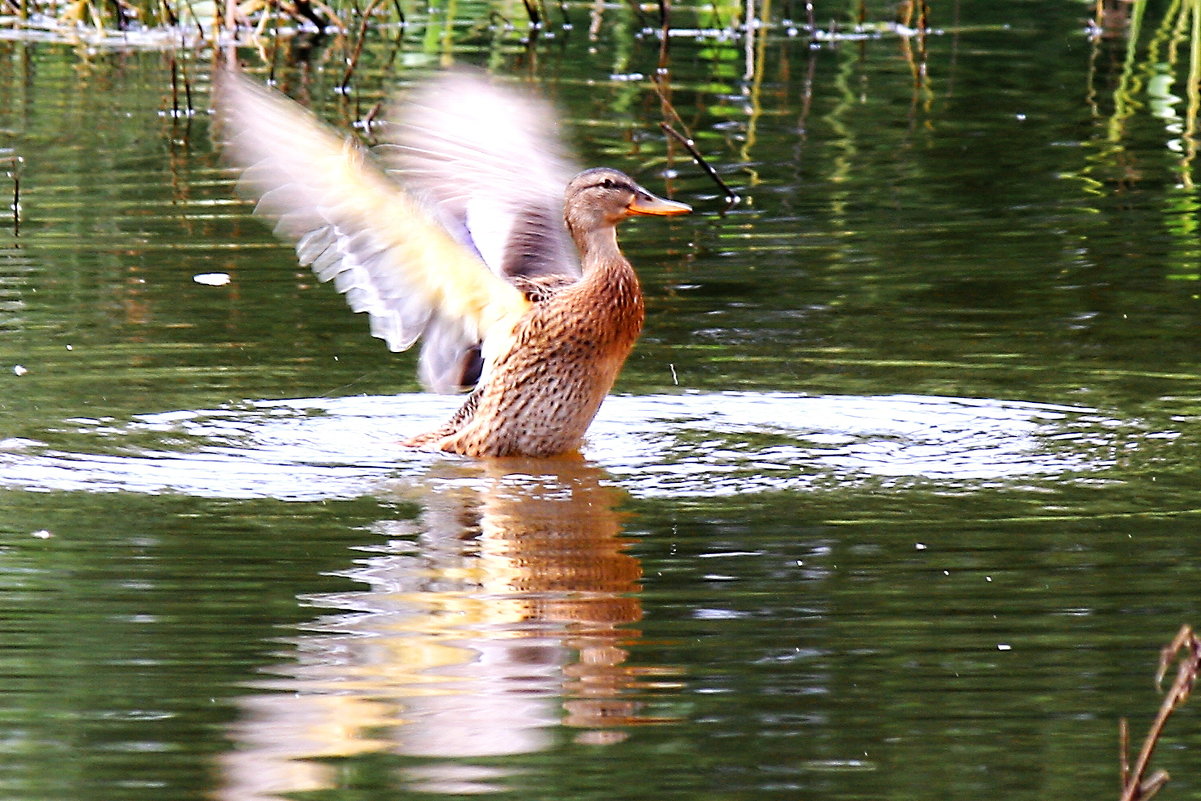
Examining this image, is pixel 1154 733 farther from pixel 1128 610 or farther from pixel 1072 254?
pixel 1072 254

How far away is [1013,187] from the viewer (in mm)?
12258

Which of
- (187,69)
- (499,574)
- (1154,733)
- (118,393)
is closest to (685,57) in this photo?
(187,69)

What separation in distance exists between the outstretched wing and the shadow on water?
0.65 meters

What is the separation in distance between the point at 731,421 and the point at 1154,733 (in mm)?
4260

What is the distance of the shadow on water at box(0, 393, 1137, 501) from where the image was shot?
23.1ft

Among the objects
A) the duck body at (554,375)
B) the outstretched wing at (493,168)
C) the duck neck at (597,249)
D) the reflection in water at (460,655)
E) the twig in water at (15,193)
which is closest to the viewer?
the reflection in water at (460,655)

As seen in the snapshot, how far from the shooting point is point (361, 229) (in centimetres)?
774

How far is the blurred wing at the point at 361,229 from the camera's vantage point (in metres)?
7.48

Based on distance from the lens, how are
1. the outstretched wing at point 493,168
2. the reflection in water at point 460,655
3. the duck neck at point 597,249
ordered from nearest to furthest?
the reflection in water at point 460,655 → the duck neck at point 597,249 → the outstretched wing at point 493,168

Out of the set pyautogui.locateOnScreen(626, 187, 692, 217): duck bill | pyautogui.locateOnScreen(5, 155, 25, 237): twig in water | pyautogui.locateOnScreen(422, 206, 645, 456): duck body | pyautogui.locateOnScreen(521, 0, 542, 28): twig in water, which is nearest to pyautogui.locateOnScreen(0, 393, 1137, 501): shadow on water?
pyautogui.locateOnScreen(422, 206, 645, 456): duck body

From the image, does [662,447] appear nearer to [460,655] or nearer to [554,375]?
[554,375]

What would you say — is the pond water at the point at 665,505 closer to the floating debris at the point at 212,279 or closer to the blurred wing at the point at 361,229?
the floating debris at the point at 212,279

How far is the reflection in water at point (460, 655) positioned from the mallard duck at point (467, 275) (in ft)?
2.87

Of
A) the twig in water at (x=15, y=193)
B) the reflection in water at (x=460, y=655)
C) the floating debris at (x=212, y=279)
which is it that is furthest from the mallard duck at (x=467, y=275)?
the twig in water at (x=15, y=193)
